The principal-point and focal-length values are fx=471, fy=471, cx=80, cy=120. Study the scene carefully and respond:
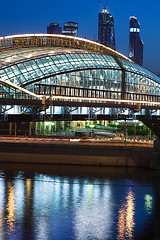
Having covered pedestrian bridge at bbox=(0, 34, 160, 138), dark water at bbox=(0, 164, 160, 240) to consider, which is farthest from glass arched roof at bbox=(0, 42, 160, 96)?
dark water at bbox=(0, 164, 160, 240)

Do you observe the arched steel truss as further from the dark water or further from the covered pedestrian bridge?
the dark water

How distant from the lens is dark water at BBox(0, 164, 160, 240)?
100 ft

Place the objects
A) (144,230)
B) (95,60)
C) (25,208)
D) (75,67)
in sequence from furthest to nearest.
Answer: (95,60) < (75,67) < (25,208) < (144,230)

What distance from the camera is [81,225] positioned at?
3186cm

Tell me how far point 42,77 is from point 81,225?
114ft

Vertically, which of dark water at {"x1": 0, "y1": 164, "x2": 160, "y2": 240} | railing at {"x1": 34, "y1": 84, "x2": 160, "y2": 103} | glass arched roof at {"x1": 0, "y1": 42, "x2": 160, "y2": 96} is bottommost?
dark water at {"x1": 0, "y1": 164, "x2": 160, "y2": 240}

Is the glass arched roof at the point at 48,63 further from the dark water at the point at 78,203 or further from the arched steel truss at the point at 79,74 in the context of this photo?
the dark water at the point at 78,203

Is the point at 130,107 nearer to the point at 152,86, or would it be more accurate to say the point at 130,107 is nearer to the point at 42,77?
the point at 42,77

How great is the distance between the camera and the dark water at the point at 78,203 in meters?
30.6

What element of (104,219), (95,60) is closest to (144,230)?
(104,219)

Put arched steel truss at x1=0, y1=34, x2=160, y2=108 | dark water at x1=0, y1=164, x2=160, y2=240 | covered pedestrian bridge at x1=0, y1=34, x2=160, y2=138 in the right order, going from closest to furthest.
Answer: dark water at x1=0, y1=164, x2=160, y2=240 < covered pedestrian bridge at x1=0, y1=34, x2=160, y2=138 < arched steel truss at x1=0, y1=34, x2=160, y2=108

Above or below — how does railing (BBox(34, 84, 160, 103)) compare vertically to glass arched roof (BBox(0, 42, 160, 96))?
below

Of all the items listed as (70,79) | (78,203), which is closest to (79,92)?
(70,79)

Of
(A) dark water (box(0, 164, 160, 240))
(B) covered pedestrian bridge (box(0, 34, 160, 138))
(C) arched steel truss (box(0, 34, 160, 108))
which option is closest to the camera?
(A) dark water (box(0, 164, 160, 240))
